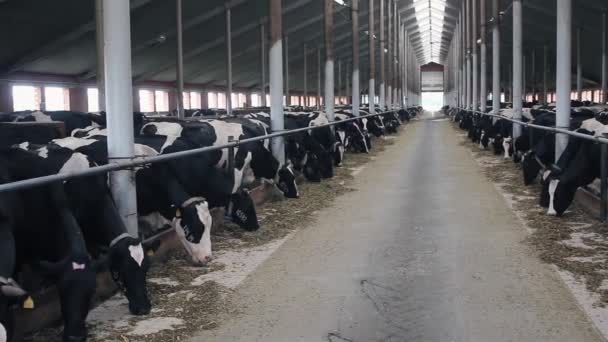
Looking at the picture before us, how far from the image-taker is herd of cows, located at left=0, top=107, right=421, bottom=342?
190 inches

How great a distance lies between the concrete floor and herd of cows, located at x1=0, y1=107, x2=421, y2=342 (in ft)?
2.72

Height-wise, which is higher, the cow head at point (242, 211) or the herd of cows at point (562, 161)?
the herd of cows at point (562, 161)

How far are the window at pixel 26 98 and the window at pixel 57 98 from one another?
71 cm

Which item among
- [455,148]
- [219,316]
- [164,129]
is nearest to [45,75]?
[455,148]

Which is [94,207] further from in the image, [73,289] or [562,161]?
[562,161]

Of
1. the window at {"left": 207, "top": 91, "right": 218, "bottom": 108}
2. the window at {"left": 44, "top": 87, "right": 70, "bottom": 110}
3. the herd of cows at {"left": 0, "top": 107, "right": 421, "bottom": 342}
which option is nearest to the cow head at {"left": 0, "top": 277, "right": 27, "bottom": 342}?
the herd of cows at {"left": 0, "top": 107, "right": 421, "bottom": 342}

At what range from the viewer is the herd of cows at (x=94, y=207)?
482 cm

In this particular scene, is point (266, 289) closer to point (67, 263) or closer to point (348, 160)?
point (67, 263)

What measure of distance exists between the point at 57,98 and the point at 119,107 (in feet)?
76.7

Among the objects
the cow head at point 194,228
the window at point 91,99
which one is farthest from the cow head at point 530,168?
the window at point 91,99

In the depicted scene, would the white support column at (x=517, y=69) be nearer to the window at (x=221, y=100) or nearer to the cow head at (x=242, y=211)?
the cow head at (x=242, y=211)

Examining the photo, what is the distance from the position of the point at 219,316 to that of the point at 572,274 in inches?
127

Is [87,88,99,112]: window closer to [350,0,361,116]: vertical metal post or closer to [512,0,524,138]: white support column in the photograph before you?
[350,0,361,116]: vertical metal post

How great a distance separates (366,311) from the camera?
545cm
